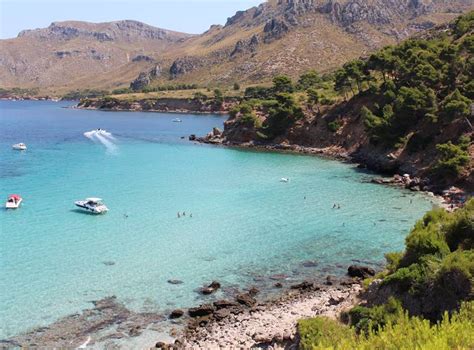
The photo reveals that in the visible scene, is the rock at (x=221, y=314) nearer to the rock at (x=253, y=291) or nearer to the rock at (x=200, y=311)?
the rock at (x=200, y=311)

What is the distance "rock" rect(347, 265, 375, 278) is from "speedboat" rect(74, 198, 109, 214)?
31.4 meters

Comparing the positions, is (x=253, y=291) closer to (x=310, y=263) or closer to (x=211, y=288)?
(x=211, y=288)

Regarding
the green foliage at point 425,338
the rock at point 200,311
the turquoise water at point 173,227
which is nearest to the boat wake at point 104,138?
the turquoise water at point 173,227

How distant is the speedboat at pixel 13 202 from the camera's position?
198 ft

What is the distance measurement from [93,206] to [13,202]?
10.6m

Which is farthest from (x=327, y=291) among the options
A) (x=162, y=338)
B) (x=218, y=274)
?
(x=162, y=338)

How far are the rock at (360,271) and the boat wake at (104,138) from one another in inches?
3136

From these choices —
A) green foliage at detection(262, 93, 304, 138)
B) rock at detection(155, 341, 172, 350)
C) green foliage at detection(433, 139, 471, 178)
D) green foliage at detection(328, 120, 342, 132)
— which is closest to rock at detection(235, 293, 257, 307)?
rock at detection(155, 341, 172, 350)

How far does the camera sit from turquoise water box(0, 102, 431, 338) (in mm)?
39500

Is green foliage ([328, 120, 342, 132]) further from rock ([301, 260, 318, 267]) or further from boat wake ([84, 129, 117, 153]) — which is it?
rock ([301, 260, 318, 267])

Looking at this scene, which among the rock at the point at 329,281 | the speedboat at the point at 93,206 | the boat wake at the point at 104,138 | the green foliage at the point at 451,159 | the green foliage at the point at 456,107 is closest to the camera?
the rock at the point at 329,281

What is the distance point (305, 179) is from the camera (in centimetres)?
8025

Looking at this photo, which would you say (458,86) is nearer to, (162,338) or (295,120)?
(295,120)

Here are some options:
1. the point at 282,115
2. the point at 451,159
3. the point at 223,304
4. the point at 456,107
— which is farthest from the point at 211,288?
the point at 282,115
